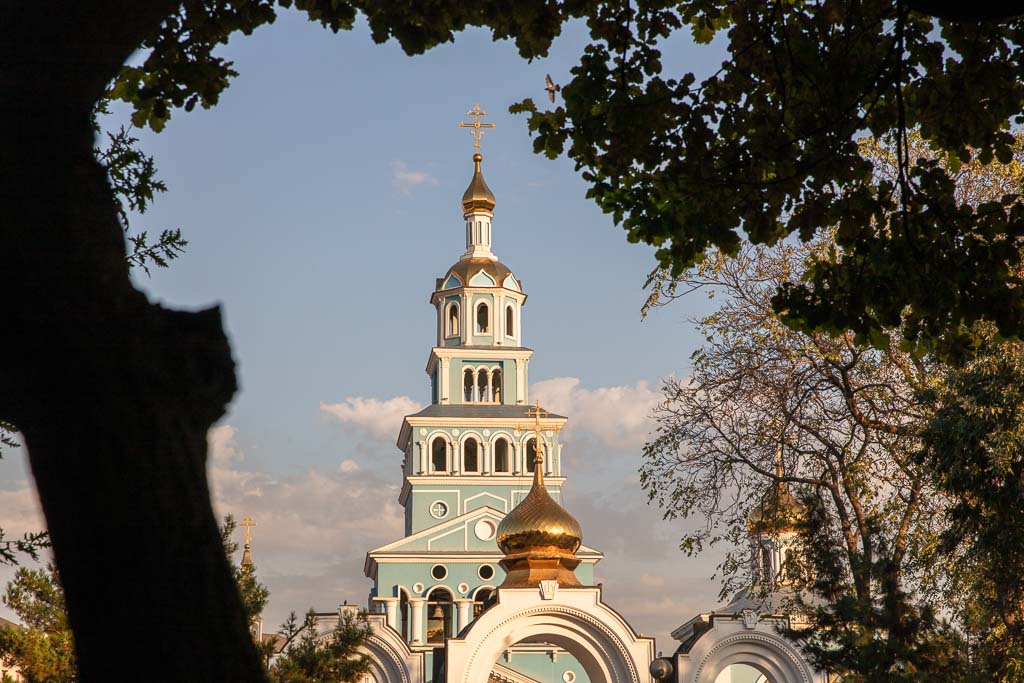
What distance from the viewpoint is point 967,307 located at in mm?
7305

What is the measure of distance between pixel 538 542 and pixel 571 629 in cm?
351

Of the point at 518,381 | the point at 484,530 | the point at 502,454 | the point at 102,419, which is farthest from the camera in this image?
the point at 518,381

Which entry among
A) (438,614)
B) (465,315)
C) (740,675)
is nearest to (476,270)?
(465,315)

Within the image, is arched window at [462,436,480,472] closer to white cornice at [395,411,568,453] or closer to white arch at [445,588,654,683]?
white cornice at [395,411,568,453]

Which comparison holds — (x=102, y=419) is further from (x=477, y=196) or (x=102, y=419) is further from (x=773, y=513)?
(x=477, y=196)

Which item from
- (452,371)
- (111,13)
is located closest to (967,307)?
(111,13)

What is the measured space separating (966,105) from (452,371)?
146ft

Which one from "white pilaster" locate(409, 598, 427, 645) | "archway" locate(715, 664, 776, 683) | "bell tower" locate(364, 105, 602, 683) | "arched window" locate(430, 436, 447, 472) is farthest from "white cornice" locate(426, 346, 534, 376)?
"archway" locate(715, 664, 776, 683)

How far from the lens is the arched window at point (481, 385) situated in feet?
171

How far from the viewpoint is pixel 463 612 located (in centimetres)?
4550

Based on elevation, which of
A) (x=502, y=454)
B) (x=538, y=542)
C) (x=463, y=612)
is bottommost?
(x=538, y=542)

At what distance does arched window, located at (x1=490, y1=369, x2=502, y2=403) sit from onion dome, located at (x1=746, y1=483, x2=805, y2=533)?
3579 cm

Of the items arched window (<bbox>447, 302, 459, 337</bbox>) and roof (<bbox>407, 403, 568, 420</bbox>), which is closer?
roof (<bbox>407, 403, 568, 420</bbox>)

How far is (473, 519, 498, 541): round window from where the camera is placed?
1881 inches
